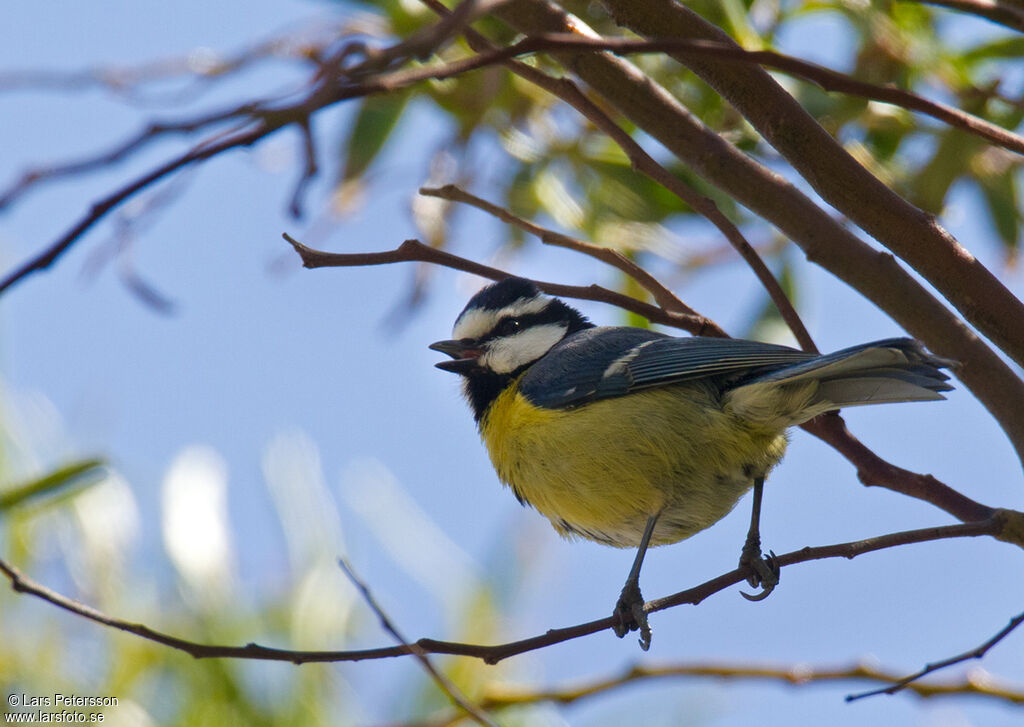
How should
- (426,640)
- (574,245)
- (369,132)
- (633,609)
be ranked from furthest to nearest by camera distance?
(369,132) → (633,609) → (574,245) → (426,640)

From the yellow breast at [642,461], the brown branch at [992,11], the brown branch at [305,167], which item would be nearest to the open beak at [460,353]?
the yellow breast at [642,461]

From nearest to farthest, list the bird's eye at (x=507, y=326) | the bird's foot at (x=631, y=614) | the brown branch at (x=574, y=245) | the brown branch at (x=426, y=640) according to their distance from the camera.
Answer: the brown branch at (x=426, y=640), the brown branch at (x=574, y=245), the bird's foot at (x=631, y=614), the bird's eye at (x=507, y=326)

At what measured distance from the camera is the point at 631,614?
221 cm

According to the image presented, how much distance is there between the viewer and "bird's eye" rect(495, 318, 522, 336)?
3.10 m

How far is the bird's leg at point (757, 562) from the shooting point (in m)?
2.25

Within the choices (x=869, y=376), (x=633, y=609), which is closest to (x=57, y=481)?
(x=633, y=609)

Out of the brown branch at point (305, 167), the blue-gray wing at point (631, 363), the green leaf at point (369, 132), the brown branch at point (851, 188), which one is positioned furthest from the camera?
the green leaf at point (369, 132)

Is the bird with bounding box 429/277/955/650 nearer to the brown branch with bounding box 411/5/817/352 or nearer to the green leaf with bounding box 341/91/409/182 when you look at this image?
the brown branch with bounding box 411/5/817/352

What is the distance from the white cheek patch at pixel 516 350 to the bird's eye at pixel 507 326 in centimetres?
2

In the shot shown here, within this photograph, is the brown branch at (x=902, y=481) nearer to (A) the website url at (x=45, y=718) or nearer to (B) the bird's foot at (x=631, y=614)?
(B) the bird's foot at (x=631, y=614)

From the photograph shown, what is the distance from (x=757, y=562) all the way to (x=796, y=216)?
0.79 meters

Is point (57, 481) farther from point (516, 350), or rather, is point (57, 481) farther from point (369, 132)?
point (369, 132)

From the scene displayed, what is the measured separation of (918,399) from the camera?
2076mm

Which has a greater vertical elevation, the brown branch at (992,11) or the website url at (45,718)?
the brown branch at (992,11)
